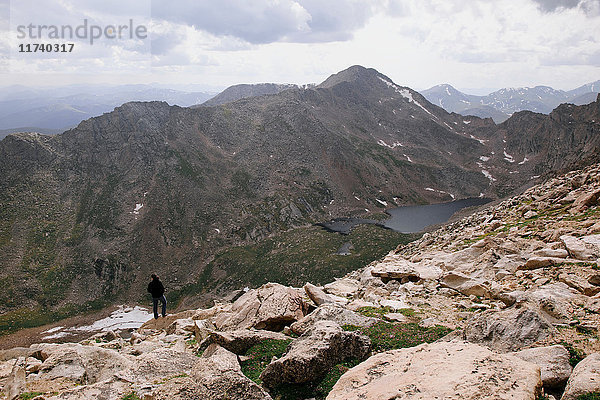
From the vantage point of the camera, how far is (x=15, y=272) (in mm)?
100375

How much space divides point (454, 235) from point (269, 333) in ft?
102

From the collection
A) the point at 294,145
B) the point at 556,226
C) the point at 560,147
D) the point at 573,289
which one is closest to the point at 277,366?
the point at 573,289

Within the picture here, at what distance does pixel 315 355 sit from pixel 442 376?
5.26m

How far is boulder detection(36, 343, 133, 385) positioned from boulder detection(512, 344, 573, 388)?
19160 mm

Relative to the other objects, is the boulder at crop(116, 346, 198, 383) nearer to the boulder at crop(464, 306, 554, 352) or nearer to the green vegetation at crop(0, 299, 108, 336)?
the boulder at crop(464, 306, 554, 352)

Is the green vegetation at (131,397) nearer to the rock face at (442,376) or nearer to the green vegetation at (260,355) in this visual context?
the green vegetation at (260,355)

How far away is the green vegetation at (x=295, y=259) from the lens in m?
101

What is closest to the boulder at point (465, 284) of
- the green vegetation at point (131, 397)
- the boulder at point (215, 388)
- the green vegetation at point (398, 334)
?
the green vegetation at point (398, 334)

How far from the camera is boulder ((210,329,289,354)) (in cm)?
1785

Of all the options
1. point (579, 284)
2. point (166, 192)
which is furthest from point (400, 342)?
point (166, 192)

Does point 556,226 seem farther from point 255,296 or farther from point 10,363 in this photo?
point 10,363

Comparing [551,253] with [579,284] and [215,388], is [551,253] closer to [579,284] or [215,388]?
[579,284]

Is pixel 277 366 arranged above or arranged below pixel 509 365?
below

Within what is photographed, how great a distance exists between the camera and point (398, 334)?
17.0m
